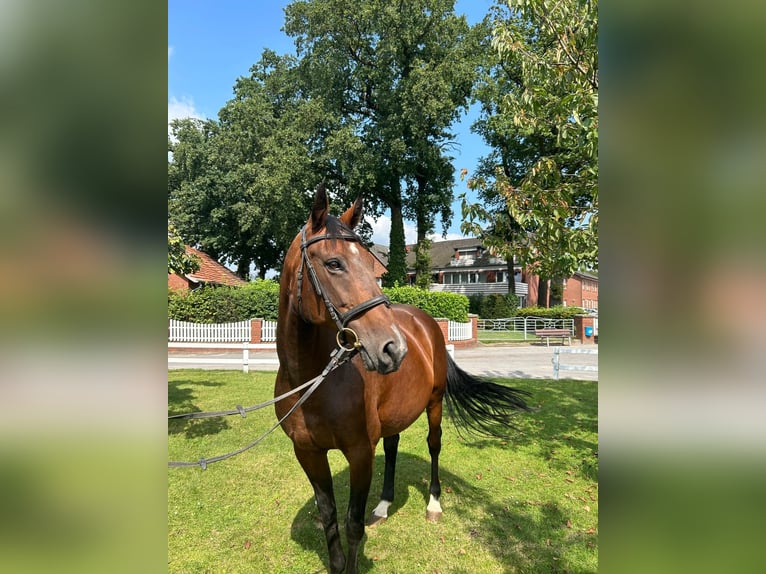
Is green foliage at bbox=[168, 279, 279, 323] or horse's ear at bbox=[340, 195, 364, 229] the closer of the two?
horse's ear at bbox=[340, 195, 364, 229]

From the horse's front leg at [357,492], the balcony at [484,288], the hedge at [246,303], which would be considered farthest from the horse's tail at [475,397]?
the balcony at [484,288]

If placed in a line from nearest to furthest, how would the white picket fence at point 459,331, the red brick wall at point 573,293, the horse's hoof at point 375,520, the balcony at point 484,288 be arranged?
the horse's hoof at point 375,520 < the white picket fence at point 459,331 < the red brick wall at point 573,293 < the balcony at point 484,288

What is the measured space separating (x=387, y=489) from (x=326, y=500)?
1.33 metres

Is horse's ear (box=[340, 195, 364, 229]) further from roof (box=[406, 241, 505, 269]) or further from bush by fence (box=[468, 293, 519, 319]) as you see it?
roof (box=[406, 241, 505, 269])

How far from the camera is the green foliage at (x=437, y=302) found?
64.1 ft

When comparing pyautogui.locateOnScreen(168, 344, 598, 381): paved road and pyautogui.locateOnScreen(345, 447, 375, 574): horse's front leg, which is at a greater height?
pyautogui.locateOnScreen(345, 447, 375, 574): horse's front leg

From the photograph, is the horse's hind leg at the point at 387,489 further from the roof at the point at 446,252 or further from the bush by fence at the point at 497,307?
the roof at the point at 446,252

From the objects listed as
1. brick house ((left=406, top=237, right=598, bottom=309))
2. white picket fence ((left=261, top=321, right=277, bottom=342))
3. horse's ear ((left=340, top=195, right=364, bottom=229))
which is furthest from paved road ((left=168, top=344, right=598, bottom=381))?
brick house ((left=406, top=237, right=598, bottom=309))

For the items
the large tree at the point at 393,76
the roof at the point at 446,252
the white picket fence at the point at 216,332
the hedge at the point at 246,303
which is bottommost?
the white picket fence at the point at 216,332

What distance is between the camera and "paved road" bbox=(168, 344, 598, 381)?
1105 cm

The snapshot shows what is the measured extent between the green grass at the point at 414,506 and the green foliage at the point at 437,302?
12.9 metres

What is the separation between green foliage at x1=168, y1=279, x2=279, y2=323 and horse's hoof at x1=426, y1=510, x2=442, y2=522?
15.8 metres

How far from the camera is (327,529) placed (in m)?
2.76
